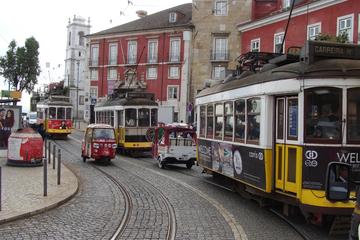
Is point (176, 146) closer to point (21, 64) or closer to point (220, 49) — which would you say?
point (220, 49)

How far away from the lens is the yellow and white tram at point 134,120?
27.2m

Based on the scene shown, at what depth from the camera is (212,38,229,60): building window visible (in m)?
57.0

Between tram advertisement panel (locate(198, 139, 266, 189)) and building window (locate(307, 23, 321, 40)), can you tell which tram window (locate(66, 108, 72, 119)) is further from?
tram advertisement panel (locate(198, 139, 266, 189))

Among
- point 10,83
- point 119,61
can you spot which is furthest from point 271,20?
point 10,83

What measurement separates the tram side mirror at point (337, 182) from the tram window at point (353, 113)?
365cm

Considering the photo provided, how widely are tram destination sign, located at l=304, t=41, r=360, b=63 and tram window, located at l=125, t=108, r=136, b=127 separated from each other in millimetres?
18922

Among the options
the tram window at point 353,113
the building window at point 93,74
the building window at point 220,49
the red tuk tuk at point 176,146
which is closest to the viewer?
the tram window at point 353,113

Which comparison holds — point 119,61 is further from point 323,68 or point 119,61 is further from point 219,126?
point 323,68

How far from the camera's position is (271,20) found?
45.3 m

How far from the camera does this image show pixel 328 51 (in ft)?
30.2

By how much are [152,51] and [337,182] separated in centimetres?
6055

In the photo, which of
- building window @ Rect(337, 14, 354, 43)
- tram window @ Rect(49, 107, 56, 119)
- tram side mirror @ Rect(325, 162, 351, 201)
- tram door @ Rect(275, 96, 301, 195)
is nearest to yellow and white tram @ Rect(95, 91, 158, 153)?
tram window @ Rect(49, 107, 56, 119)

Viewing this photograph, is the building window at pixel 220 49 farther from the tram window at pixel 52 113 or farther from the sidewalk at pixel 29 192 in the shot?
the sidewalk at pixel 29 192

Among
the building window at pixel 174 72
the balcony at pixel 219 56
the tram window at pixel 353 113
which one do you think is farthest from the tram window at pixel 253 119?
the building window at pixel 174 72
